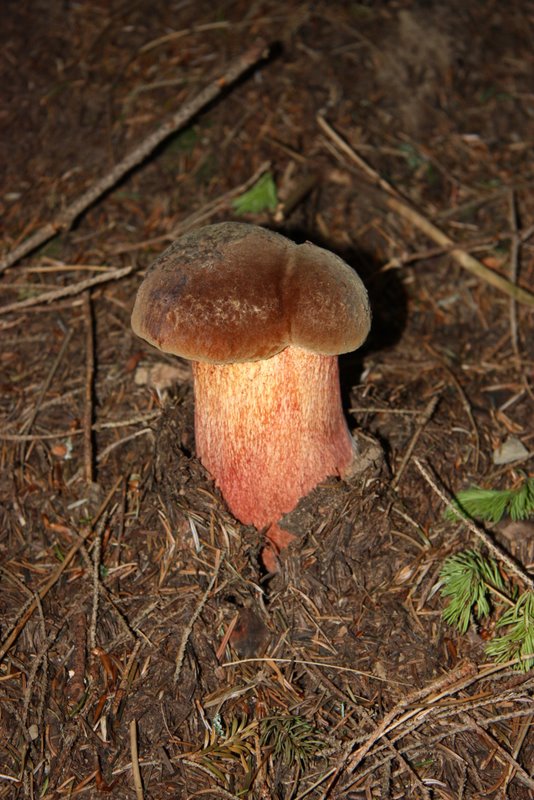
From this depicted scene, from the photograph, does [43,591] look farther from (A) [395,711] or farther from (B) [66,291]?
(B) [66,291]

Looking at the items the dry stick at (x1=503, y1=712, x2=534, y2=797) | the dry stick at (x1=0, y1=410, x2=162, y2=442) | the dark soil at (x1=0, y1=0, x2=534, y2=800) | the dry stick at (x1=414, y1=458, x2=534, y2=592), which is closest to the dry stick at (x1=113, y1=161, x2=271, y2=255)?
the dark soil at (x1=0, y1=0, x2=534, y2=800)

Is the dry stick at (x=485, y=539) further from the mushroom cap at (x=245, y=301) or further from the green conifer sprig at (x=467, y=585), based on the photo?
the mushroom cap at (x=245, y=301)

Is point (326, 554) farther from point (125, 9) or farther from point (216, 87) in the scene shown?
point (125, 9)

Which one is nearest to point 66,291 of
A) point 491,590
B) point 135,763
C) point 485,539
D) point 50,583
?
point 50,583

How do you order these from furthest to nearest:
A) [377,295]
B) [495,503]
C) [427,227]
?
[427,227], [377,295], [495,503]

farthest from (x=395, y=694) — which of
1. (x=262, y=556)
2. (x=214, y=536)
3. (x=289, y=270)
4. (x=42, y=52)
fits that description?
(x=42, y=52)

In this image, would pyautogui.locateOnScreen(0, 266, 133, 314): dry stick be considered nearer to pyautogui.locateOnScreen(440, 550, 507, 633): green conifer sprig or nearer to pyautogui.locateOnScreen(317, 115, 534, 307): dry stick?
pyautogui.locateOnScreen(317, 115, 534, 307): dry stick
